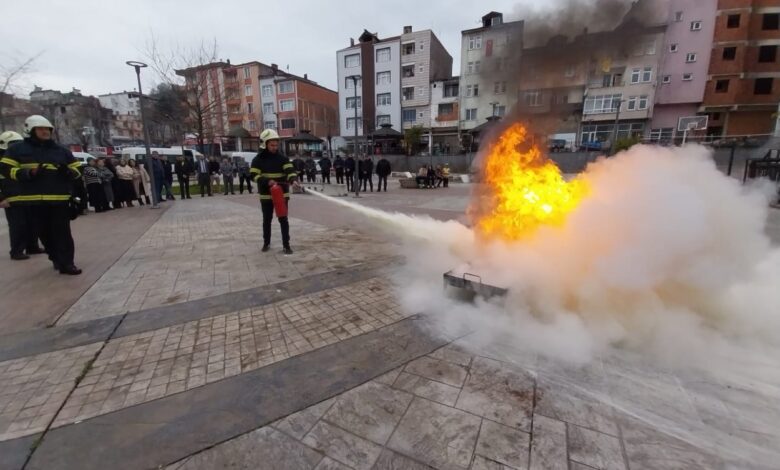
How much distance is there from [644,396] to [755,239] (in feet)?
7.47

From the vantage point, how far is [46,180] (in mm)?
4805

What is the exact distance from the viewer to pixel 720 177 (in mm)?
3520

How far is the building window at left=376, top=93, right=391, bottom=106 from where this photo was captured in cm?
4444

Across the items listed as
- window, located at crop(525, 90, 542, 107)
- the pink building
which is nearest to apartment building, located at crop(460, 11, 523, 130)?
window, located at crop(525, 90, 542, 107)

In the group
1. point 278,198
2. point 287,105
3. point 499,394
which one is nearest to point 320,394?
point 499,394

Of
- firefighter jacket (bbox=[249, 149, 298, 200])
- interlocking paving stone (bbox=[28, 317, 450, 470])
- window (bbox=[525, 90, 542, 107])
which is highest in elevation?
window (bbox=[525, 90, 542, 107])

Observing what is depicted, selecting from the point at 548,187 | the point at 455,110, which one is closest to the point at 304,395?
the point at 548,187

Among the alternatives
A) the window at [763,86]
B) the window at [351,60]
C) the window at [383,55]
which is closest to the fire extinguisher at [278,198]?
the window at [383,55]

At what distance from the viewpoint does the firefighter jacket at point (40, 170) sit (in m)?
4.61

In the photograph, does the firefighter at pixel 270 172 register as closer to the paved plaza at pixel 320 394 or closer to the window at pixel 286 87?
the paved plaza at pixel 320 394

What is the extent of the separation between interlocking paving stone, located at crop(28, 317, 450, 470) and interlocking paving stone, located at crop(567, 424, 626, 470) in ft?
2.03

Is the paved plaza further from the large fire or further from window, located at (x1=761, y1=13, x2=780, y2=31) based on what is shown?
window, located at (x1=761, y1=13, x2=780, y2=31)

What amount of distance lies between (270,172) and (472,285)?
413 cm

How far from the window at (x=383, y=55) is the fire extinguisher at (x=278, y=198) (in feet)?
140
